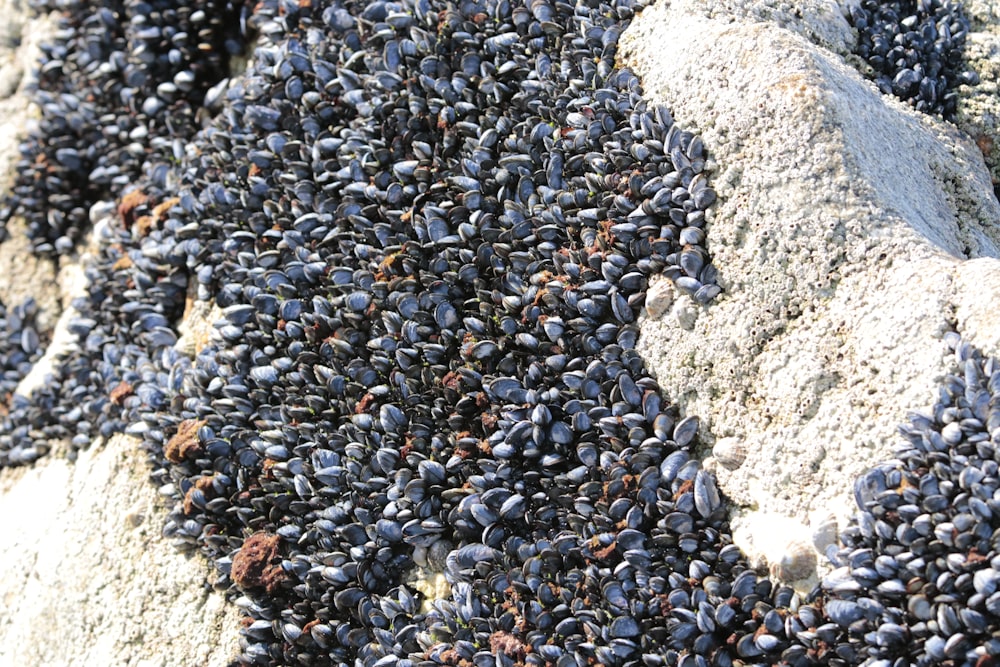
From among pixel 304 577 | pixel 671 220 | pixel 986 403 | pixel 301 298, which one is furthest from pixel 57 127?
pixel 986 403

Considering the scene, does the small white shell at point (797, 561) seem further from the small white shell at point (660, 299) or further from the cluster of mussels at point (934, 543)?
the small white shell at point (660, 299)

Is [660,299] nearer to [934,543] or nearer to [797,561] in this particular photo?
[797,561]

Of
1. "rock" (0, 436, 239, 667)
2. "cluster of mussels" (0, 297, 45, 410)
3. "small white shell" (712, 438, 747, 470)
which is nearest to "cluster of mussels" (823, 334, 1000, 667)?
"small white shell" (712, 438, 747, 470)

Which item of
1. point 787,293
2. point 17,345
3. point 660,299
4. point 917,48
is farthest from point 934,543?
point 17,345

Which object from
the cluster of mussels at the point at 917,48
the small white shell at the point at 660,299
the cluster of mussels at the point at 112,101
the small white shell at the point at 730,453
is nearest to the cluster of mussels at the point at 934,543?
the small white shell at the point at 730,453

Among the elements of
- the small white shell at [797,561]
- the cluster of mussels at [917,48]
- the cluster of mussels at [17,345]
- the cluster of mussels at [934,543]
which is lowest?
the cluster of mussels at [17,345]
